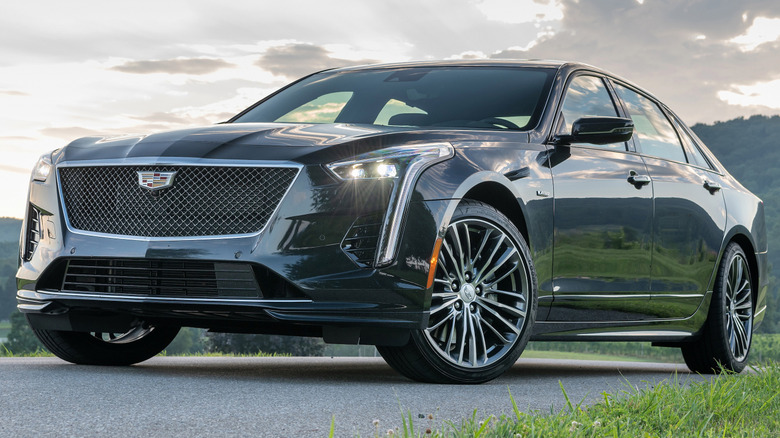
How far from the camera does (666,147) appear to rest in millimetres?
7109

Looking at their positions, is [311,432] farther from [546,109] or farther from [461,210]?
[546,109]

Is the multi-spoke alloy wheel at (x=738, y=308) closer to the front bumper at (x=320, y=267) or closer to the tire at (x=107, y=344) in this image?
the front bumper at (x=320, y=267)

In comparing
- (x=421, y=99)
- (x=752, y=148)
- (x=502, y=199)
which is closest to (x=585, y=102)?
(x=421, y=99)

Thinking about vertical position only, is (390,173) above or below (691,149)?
below

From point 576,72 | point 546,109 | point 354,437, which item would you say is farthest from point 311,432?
point 576,72

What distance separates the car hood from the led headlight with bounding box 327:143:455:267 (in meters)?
0.05

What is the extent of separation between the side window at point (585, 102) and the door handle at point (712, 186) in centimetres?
96

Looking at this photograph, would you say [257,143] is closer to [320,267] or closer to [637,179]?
[320,267]

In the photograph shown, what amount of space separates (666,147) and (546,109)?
162cm

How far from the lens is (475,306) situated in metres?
5.01

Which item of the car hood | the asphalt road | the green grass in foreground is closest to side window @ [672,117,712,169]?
the asphalt road

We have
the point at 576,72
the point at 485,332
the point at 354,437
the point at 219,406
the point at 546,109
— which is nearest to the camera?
the point at 354,437

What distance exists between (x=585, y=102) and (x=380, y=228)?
232 cm

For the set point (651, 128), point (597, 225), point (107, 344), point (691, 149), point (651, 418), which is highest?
point (651, 128)
